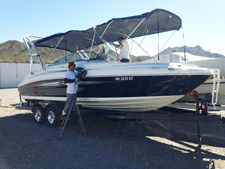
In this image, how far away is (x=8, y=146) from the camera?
387cm

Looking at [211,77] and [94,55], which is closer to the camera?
[211,77]

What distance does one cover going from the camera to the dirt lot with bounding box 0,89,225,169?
125 inches

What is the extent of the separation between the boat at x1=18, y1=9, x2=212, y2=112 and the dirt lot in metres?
0.77

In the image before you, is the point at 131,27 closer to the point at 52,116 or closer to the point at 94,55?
the point at 94,55

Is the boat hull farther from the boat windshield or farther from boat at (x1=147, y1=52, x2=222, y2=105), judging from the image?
the boat windshield

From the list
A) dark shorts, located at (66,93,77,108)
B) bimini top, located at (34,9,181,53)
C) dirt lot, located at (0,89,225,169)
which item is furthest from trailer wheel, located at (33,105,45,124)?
bimini top, located at (34,9,181,53)

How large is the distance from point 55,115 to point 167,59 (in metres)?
6.49

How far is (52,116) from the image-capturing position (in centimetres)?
535

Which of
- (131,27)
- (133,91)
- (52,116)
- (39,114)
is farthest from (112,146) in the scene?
(131,27)

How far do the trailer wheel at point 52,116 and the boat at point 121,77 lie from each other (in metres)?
0.36

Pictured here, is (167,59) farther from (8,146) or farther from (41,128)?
(8,146)

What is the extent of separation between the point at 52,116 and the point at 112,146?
2.33m

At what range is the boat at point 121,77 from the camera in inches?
154

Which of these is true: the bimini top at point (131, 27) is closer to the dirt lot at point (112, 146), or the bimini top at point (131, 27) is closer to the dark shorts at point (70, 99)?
the dark shorts at point (70, 99)
